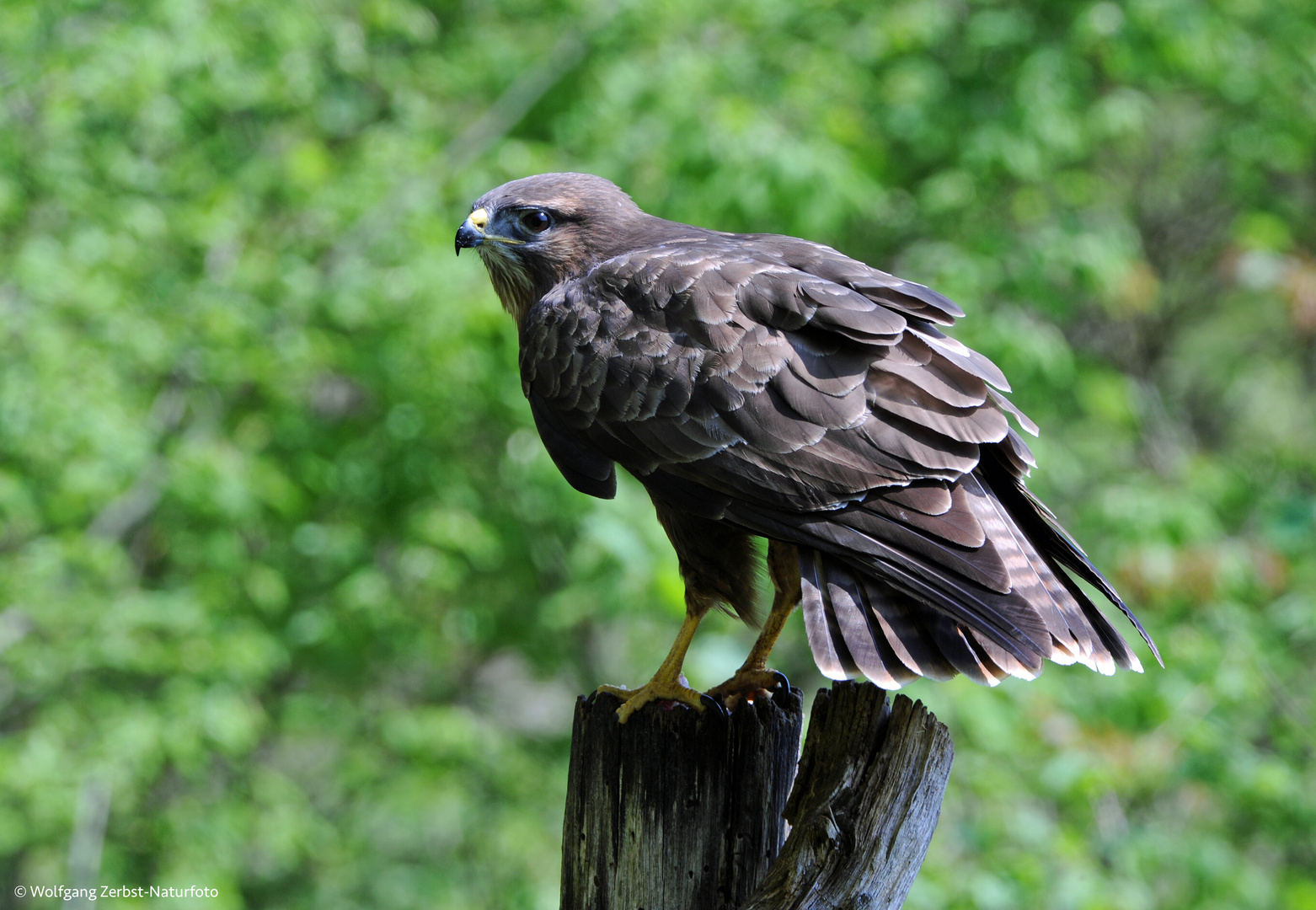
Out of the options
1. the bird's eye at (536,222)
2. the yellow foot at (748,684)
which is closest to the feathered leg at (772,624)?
the yellow foot at (748,684)

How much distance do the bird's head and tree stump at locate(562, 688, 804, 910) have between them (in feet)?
4.68

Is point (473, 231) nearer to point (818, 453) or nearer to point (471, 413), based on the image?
point (818, 453)

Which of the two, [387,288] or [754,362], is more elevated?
[754,362]

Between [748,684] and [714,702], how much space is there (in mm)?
253

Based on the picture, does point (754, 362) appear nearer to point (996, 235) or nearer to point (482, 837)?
point (996, 235)

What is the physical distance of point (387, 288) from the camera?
19.0ft

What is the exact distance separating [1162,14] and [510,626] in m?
4.80

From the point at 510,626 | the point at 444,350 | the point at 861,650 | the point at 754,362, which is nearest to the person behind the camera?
the point at 861,650

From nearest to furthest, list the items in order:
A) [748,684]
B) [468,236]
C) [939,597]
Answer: [939,597] < [748,684] < [468,236]

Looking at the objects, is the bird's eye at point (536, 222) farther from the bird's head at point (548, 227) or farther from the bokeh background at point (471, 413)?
the bokeh background at point (471, 413)

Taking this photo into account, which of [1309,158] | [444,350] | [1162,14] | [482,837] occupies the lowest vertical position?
[482,837]

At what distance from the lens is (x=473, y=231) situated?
3.32 meters

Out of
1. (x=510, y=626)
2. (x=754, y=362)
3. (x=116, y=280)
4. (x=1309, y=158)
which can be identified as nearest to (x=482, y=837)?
(x=510, y=626)

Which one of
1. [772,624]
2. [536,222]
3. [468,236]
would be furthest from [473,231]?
[772,624]
